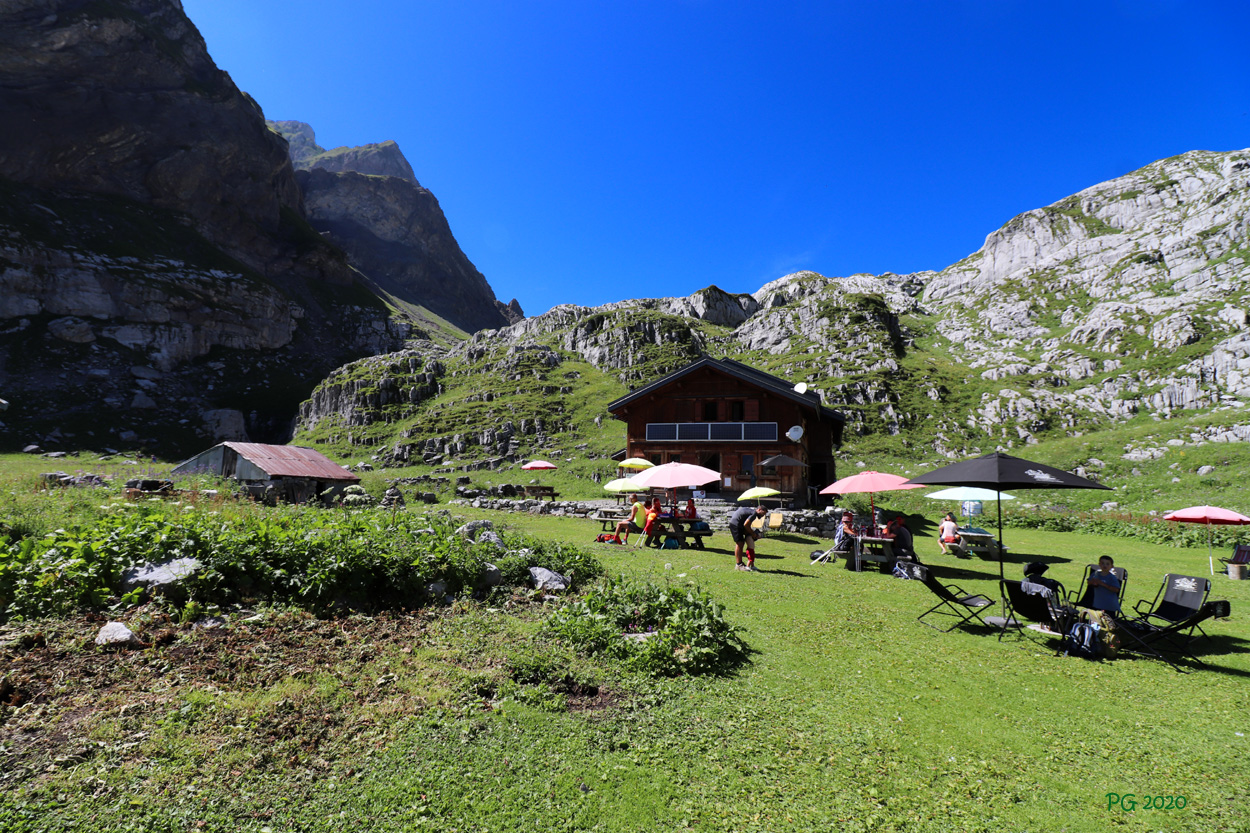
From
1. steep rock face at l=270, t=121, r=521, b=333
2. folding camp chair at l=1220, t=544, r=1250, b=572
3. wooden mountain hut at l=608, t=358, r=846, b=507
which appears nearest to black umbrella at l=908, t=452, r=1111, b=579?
folding camp chair at l=1220, t=544, r=1250, b=572

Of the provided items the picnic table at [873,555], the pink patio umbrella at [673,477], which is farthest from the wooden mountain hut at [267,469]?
the picnic table at [873,555]

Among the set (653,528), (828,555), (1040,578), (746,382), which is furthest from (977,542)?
(746,382)

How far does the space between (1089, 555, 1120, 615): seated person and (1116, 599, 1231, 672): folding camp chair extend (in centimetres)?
36

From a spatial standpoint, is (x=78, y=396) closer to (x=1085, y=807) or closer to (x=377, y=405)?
(x=377, y=405)

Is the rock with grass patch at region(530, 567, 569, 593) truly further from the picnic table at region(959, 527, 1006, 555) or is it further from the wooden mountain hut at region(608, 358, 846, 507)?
the wooden mountain hut at region(608, 358, 846, 507)

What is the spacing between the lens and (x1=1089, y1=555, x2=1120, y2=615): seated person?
8617mm

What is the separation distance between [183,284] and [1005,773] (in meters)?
96.5

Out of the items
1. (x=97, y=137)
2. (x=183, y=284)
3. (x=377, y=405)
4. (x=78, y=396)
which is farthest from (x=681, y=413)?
(x=97, y=137)

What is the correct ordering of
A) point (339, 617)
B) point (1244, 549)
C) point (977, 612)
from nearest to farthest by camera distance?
point (339, 617), point (977, 612), point (1244, 549)

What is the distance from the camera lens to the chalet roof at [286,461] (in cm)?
2481

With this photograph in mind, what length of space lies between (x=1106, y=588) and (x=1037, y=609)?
1.62 meters

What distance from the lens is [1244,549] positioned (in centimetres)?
1451

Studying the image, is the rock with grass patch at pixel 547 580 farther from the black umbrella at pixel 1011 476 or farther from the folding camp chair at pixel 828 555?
the folding camp chair at pixel 828 555

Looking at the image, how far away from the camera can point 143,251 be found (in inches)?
2783
